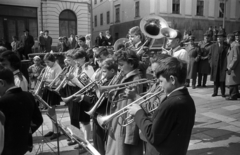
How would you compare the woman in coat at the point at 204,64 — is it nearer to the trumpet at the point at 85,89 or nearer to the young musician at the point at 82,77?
the young musician at the point at 82,77

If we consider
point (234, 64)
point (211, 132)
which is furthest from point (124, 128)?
point (234, 64)

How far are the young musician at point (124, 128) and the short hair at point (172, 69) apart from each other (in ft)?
2.73

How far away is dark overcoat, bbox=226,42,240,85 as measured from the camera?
20.5ft

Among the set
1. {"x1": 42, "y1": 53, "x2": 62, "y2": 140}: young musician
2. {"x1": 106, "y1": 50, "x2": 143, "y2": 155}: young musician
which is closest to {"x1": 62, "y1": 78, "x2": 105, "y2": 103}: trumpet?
{"x1": 106, "y1": 50, "x2": 143, "y2": 155}: young musician

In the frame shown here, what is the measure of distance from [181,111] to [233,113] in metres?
4.13

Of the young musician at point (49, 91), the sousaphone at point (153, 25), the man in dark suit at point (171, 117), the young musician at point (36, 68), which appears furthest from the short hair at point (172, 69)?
the young musician at point (36, 68)

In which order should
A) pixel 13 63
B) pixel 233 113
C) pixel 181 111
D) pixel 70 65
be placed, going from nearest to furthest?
pixel 181 111
pixel 13 63
pixel 70 65
pixel 233 113

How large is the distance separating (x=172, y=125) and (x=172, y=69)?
0.46 metres

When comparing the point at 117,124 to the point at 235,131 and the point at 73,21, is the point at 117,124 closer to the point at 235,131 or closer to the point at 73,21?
the point at 235,131

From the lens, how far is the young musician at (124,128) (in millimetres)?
2520

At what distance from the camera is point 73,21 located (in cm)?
2042

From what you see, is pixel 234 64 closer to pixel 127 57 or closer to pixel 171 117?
pixel 127 57

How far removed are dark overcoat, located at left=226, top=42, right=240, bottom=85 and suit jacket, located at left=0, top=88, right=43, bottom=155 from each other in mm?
5688

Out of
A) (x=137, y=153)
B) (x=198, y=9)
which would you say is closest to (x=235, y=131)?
(x=137, y=153)
